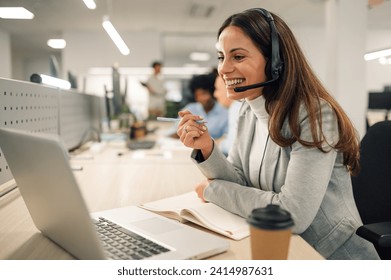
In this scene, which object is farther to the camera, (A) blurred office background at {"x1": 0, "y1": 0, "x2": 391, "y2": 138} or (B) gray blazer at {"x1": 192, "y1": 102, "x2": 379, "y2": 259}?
(A) blurred office background at {"x1": 0, "y1": 0, "x2": 391, "y2": 138}

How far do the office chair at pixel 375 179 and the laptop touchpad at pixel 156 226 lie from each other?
1.73 ft

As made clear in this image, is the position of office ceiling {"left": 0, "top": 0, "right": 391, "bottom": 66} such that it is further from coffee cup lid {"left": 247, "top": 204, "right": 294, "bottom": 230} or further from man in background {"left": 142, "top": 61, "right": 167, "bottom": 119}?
coffee cup lid {"left": 247, "top": 204, "right": 294, "bottom": 230}

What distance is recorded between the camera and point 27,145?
1.73 ft

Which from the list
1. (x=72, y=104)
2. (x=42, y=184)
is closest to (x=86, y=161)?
(x=72, y=104)

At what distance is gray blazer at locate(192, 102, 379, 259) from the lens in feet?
2.35

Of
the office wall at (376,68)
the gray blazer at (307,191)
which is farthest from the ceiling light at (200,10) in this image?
the gray blazer at (307,191)

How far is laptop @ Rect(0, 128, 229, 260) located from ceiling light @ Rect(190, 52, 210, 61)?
1038 centimetres

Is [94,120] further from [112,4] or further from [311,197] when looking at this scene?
[112,4]

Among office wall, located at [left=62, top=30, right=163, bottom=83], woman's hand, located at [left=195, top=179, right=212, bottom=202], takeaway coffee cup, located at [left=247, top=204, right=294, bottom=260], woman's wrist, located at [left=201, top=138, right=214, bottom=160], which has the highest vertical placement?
office wall, located at [left=62, top=30, right=163, bottom=83]

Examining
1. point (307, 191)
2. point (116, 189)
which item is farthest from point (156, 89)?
point (307, 191)

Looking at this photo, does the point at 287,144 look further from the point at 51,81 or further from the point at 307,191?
the point at 51,81

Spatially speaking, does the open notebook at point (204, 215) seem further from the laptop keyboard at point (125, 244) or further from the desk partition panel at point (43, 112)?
the desk partition panel at point (43, 112)

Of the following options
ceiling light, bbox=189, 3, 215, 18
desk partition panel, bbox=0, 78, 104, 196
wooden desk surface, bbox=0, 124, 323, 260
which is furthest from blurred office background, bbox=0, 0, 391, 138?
wooden desk surface, bbox=0, 124, 323, 260
